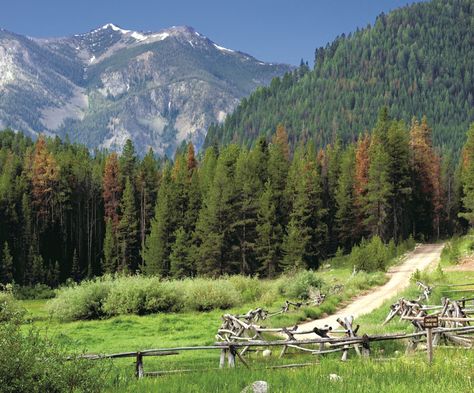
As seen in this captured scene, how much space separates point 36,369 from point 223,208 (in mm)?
56416

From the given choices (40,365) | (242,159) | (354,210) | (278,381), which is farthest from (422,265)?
(40,365)

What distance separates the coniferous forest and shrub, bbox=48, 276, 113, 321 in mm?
27693

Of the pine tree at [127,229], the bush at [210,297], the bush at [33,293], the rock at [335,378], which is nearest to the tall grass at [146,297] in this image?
the bush at [210,297]

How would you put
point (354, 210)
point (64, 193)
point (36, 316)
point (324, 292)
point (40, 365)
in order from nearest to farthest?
point (40, 365) < point (324, 292) < point (36, 316) < point (354, 210) < point (64, 193)

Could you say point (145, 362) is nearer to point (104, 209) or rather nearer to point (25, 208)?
point (25, 208)

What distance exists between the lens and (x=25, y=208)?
7344cm

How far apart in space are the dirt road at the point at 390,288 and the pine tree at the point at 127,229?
125 feet

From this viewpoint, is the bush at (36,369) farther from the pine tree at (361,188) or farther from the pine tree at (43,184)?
the pine tree at (43,184)

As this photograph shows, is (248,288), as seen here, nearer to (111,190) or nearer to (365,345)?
(365,345)

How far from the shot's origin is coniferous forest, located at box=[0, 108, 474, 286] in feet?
217

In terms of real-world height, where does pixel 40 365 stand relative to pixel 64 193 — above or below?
below

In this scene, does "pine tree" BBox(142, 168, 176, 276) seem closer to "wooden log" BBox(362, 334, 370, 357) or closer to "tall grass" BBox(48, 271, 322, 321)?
"tall grass" BBox(48, 271, 322, 321)

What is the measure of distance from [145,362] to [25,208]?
194ft

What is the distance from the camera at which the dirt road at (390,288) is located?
2791 centimetres
